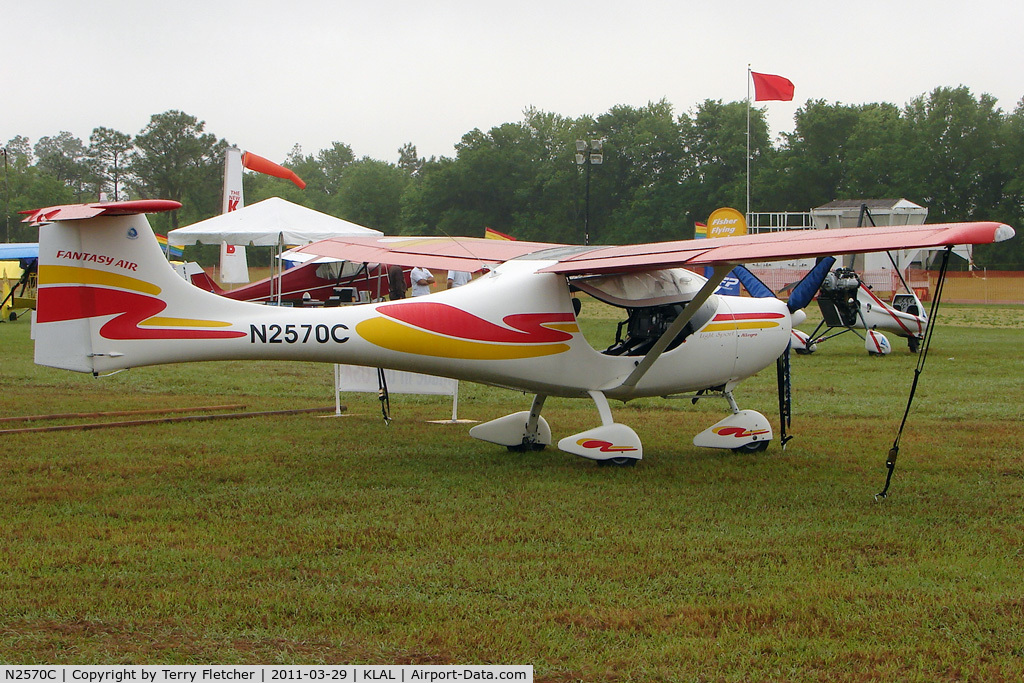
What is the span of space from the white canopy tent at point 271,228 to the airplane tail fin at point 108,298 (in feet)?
36.9

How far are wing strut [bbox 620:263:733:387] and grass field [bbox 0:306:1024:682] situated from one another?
3.09 ft

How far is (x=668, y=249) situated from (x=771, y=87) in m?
35.4

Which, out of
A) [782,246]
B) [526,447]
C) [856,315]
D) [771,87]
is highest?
[771,87]

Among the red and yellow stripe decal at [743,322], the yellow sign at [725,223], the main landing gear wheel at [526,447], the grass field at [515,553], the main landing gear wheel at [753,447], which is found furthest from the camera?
the yellow sign at [725,223]

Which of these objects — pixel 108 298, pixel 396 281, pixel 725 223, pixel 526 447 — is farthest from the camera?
pixel 725 223

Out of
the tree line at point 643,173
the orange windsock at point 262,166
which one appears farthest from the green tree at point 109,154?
the orange windsock at point 262,166

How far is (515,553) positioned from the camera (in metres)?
5.84

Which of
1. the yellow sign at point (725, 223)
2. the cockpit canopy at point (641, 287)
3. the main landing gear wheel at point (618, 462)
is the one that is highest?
the yellow sign at point (725, 223)

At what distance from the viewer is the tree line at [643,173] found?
70562 mm

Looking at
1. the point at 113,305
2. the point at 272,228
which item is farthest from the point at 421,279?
the point at 113,305

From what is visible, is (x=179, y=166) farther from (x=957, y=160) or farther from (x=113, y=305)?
(x=113, y=305)

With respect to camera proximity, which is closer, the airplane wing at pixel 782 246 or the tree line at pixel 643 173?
the airplane wing at pixel 782 246

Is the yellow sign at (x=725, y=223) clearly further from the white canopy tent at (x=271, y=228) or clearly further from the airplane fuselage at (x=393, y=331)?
the airplane fuselage at (x=393, y=331)

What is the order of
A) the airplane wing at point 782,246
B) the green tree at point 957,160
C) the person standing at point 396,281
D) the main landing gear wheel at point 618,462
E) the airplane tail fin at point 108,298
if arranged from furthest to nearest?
the green tree at point 957,160, the person standing at point 396,281, the main landing gear wheel at point 618,462, the airplane tail fin at point 108,298, the airplane wing at point 782,246
